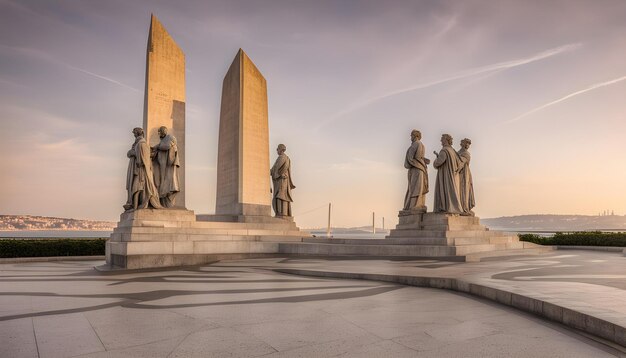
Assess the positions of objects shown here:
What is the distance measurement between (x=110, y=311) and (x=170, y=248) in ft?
27.6

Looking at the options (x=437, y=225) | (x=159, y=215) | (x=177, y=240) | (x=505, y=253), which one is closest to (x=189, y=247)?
(x=177, y=240)

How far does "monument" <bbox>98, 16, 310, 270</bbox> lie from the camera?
14.9 m

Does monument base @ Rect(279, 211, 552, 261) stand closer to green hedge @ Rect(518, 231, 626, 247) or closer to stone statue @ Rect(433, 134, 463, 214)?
stone statue @ Rect(433, 134, 463, 214)

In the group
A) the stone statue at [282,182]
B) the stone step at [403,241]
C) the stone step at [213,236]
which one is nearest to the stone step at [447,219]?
the stone step at [403,241]

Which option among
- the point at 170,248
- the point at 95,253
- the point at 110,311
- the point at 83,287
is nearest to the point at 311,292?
the point at 110,311

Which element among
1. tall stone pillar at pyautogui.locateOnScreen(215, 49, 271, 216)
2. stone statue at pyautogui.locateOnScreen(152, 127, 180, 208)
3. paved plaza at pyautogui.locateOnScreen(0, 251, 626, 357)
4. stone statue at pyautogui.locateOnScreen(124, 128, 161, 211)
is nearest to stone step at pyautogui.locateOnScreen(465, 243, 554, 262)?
paved plaza at pyautogui.locateOnScreen(0, 251, 626, 357)

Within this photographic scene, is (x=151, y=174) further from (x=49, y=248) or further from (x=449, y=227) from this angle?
(x=449, y=227)

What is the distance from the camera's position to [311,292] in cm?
812

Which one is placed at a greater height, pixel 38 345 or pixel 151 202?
pixel 151 202

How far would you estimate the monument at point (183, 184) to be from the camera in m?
14.9

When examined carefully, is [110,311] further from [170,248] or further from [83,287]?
[170,248]

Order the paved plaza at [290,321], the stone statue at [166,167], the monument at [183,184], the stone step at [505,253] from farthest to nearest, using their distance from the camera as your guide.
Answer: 1. the stone statue at [166,167]
2. the monument at [183,184]
3. the stone step at [505,253]
4. the paved plaza at [290,321]

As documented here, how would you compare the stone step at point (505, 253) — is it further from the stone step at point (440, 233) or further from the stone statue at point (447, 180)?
the stone statue at point (447, 180)

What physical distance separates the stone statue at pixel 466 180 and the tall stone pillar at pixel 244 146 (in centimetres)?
913
